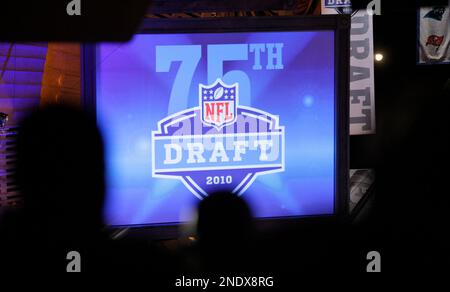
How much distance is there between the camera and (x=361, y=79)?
1.31m

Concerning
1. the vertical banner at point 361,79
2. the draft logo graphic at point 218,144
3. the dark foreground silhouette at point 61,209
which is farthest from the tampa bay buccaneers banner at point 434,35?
the dark foreground silhouette at point 61,209

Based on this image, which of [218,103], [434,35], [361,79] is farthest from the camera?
[434,35]

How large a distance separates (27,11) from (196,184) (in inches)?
19.0

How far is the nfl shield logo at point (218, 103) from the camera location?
900mm

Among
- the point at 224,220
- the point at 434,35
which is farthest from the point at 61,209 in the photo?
the point at 434,35

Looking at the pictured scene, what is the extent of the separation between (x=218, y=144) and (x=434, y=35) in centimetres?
91

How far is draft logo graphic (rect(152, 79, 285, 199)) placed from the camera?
2.96ft

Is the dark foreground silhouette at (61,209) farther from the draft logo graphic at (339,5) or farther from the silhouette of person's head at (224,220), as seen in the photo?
the draft logo graphic at (339,5)

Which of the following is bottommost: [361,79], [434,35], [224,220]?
[224,220]

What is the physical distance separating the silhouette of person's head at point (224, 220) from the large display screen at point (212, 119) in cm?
2

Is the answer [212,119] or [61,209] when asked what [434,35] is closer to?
[212,119]

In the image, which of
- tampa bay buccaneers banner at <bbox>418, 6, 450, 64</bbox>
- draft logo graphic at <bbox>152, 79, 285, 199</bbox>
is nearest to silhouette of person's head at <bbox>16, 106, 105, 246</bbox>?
draft logo graphic at <bbox>152, 79, 285, 199</bbox>

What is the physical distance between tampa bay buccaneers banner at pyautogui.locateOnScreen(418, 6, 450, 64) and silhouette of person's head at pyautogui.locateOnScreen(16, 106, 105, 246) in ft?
3.30
